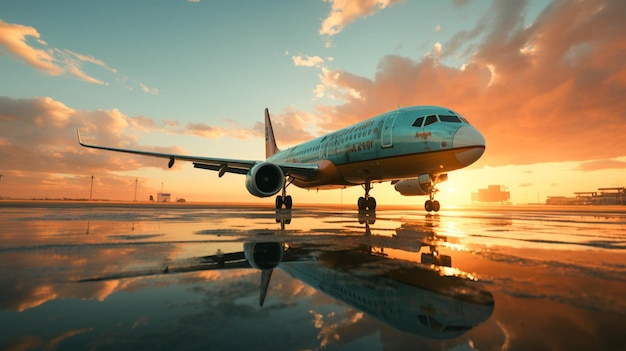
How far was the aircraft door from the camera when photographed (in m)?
12.6

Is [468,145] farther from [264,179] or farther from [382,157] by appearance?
[264,179]

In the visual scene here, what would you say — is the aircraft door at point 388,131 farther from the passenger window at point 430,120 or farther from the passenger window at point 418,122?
the passenger window at point 430,120

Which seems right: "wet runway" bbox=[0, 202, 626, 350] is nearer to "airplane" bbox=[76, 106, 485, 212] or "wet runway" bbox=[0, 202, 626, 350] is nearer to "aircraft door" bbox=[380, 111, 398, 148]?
"airplane" bbox=[76, 106, 485, 212]

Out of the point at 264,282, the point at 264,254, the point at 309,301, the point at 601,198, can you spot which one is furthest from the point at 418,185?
the point at 601,198

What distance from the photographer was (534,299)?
2.00 meters

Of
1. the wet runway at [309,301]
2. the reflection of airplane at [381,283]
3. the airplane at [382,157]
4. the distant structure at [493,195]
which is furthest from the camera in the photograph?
the distant structure at [493,195]

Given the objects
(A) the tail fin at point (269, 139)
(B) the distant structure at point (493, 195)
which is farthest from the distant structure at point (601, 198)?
(A) the tail fin at point (269, 139)

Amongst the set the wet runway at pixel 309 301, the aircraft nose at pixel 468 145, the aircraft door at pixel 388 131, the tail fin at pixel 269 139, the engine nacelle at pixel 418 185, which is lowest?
the wet runway at pixel 309 301

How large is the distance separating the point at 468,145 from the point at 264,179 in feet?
28.4

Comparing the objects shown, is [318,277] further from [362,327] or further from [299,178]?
[299,178]

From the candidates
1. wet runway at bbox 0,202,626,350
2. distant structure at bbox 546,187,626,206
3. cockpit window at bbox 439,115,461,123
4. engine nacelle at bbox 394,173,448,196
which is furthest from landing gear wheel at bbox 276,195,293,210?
distant structure at bbox 546,187,626,206

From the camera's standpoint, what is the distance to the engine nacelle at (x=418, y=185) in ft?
41.1

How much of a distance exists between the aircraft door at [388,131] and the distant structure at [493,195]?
610ft

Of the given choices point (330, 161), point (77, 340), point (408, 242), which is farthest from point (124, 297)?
point (330, 161)
